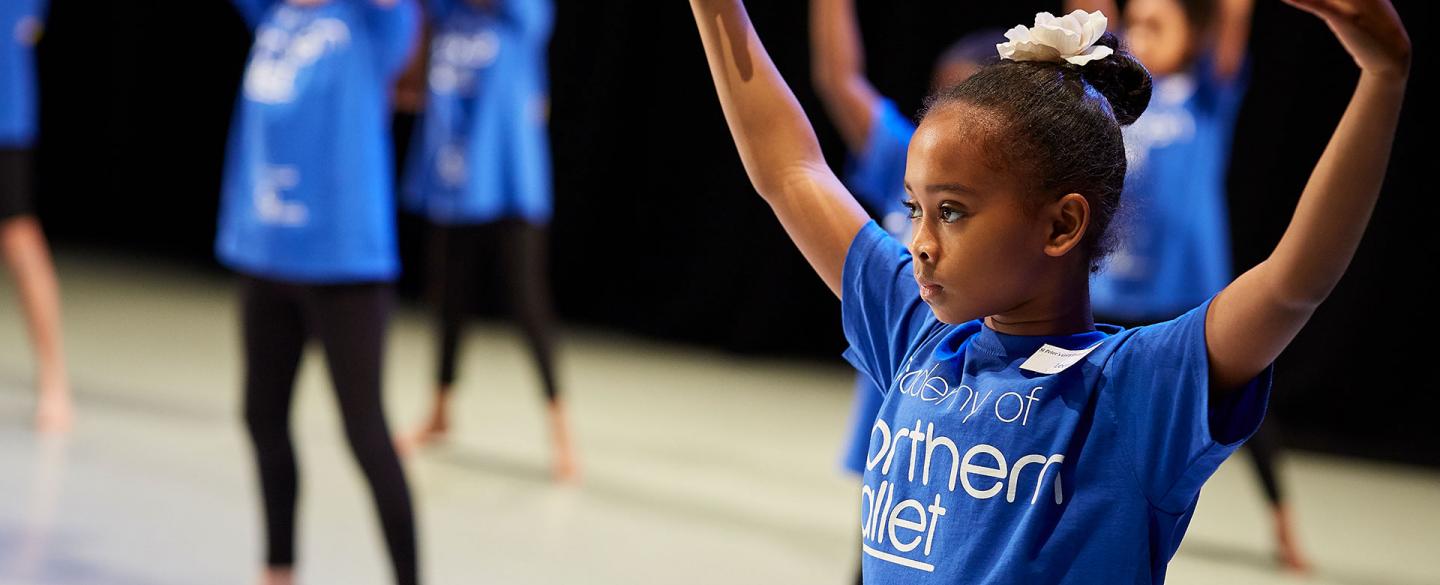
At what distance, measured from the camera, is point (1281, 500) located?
343 centimetres

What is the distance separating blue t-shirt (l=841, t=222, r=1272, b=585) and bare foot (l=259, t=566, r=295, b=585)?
1615mm

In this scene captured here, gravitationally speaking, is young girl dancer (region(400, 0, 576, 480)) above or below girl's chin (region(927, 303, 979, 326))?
below

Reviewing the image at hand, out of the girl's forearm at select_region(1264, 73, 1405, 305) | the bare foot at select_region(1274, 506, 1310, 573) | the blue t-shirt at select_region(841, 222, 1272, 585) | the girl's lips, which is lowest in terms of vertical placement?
the bare foot at select_region(1274, 506, 1310, 573)

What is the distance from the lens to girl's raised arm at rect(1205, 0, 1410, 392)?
3.02ft

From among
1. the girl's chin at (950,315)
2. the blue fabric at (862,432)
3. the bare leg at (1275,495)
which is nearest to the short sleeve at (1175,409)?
the girl's chin at (950,315)

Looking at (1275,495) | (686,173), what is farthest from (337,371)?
(686,173)

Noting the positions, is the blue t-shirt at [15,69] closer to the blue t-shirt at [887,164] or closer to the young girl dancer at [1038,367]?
the blue t-shirt at [887,164]

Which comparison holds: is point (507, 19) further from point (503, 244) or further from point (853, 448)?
point (853, 448)

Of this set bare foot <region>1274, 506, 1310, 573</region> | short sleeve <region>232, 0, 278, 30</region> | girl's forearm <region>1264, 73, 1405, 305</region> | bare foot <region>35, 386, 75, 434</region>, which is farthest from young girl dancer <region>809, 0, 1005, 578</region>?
bare foot <region>35, 386, 75, 434</region>

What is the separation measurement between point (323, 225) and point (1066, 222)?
154 cm

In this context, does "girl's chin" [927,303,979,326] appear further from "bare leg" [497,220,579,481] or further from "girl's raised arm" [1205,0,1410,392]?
"bare leg" [497,220,579,481]

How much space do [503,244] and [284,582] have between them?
4.90ft

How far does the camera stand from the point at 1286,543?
11.3 ft

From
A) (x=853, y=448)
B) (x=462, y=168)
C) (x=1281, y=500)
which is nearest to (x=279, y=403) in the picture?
(x=853, y=448)
